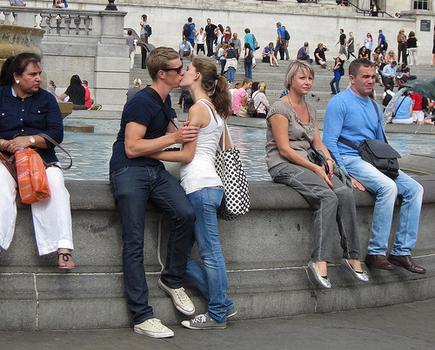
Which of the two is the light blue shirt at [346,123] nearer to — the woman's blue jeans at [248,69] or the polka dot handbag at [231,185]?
the polka dot handbag at [231,185]

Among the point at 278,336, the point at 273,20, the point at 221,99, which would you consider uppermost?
the point at 273,20

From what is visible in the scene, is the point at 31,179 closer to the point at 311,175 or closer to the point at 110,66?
the point at 311,175

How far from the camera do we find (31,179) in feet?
22.6

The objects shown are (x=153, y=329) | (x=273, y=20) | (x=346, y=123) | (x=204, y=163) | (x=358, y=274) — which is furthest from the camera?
(x=273, y=20)

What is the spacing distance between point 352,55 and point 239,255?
133ft

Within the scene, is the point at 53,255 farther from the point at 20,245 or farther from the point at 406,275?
the point at 406,275

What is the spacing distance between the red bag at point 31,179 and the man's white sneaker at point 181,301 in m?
1.02

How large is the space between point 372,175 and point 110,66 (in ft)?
83.1

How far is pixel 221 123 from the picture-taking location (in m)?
7.34

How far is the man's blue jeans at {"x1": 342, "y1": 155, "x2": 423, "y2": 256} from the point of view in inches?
319

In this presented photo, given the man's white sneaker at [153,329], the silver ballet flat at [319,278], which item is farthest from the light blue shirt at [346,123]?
the man's white sneaker at [153,329]

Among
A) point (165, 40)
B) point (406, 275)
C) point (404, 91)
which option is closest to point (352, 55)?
point (165, 40)

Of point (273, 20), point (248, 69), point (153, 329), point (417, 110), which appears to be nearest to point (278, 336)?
point (153, 329)

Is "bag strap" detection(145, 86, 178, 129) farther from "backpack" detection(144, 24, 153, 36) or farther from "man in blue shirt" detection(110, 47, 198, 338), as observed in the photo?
"backpack" detection(144, 24, 153, 36)
